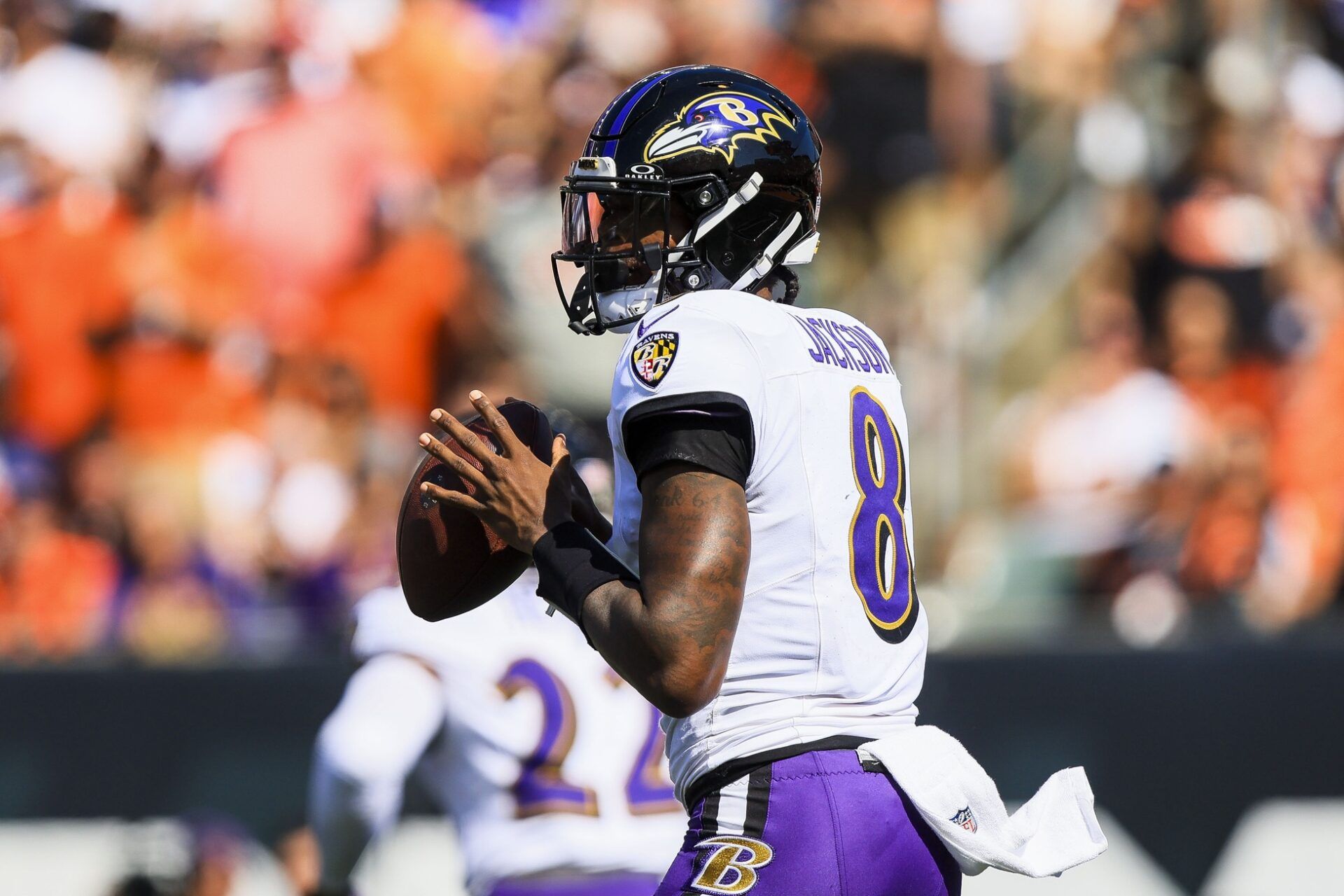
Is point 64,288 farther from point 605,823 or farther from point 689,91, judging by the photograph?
point 689,91

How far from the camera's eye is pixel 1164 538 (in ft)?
21.9

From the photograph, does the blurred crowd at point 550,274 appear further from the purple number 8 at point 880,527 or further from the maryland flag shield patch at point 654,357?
the maryland flag shield patch at point 654,357

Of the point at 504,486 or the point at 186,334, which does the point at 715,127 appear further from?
the point at 186,334

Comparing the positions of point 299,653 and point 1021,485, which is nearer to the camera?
point 299,653

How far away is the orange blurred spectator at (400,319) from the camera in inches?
294

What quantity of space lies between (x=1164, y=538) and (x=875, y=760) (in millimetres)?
4367

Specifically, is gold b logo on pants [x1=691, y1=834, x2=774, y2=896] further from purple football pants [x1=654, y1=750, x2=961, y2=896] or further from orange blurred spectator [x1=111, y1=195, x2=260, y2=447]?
orange blurred spectator [x1=111, y1=195, x2=260, y2=447]

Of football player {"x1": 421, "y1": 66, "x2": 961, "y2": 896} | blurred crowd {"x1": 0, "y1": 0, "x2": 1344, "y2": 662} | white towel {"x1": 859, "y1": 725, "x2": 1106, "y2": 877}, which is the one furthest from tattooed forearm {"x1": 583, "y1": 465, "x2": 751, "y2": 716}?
blurred crowd {"x1": 0, "y1": 0, "x2": 1344, "y2": 662}

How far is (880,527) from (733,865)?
0.55 m

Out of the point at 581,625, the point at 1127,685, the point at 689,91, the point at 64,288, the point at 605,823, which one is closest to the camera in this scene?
the point at 581,625

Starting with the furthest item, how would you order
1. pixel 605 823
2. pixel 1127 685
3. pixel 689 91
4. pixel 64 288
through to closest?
1. pixel 64 288
2. pixel 1127 685
3. pixel 605 823
4. pixel 689 91

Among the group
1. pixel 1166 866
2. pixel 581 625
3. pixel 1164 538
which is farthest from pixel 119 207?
pixel 581 625

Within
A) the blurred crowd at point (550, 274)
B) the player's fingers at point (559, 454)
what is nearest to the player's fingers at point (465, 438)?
the player's fingers at point (559, 454)

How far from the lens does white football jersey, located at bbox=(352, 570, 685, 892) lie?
3885mm
